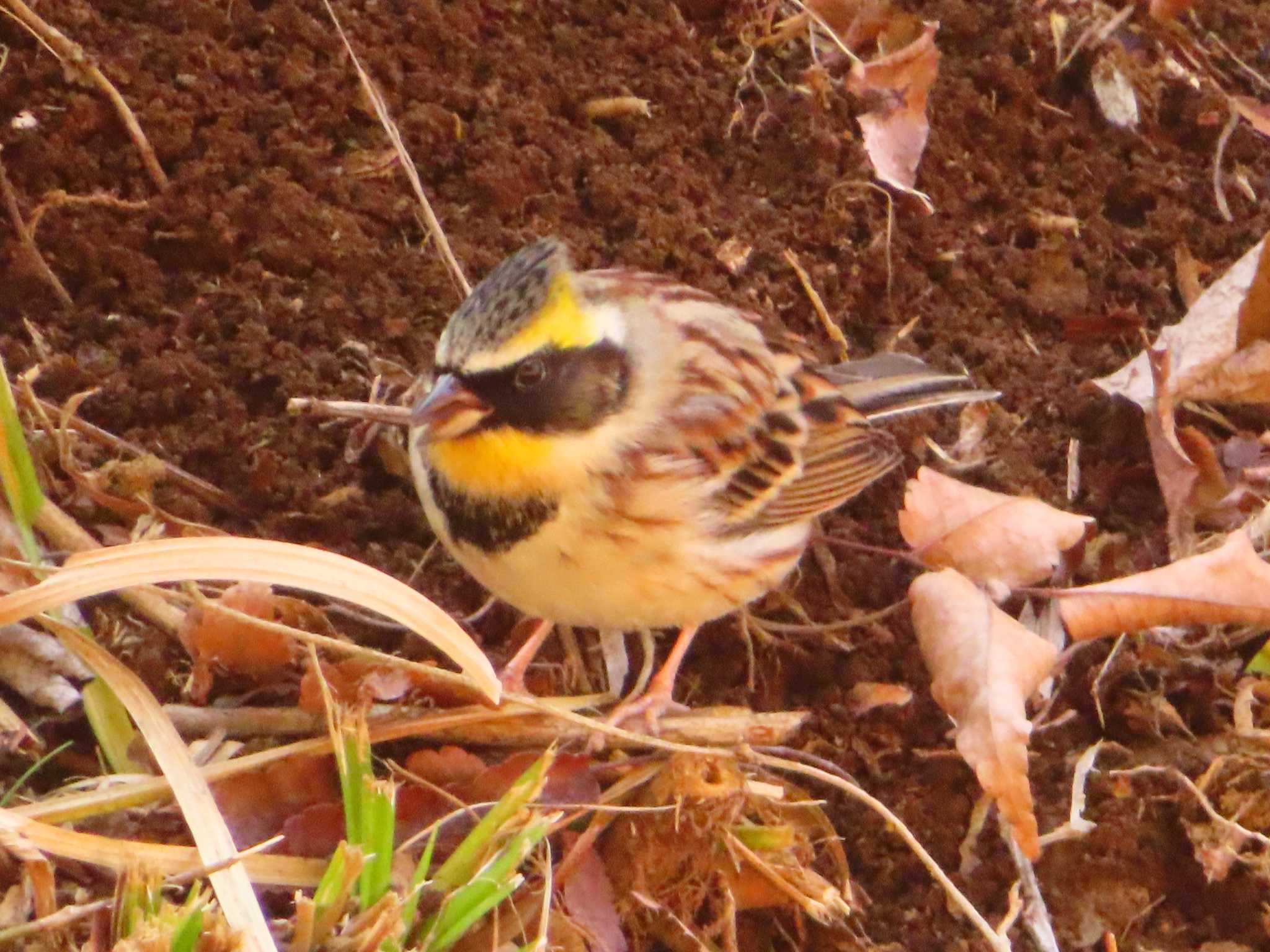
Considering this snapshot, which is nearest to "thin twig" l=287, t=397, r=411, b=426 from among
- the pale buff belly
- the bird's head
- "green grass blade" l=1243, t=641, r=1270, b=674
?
the bird's head

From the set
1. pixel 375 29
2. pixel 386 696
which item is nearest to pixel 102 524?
pixel 386 696

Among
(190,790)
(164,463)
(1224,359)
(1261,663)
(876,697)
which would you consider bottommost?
(1261,663)

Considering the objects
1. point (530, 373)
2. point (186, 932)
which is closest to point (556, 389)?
point (530, 373)

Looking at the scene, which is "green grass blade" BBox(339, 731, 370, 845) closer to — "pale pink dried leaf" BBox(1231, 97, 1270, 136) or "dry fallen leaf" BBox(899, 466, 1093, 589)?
"dry fallen leaf" BBox(899, 466, 1093, 589)

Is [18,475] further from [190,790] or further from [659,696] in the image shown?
[659,696]

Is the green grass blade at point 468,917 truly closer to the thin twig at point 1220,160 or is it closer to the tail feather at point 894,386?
the tail feather at point 894,386

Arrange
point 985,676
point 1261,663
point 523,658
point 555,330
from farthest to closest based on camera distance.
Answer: point 1261,663 → point 523,658 → point 985,676 → point 555,330
